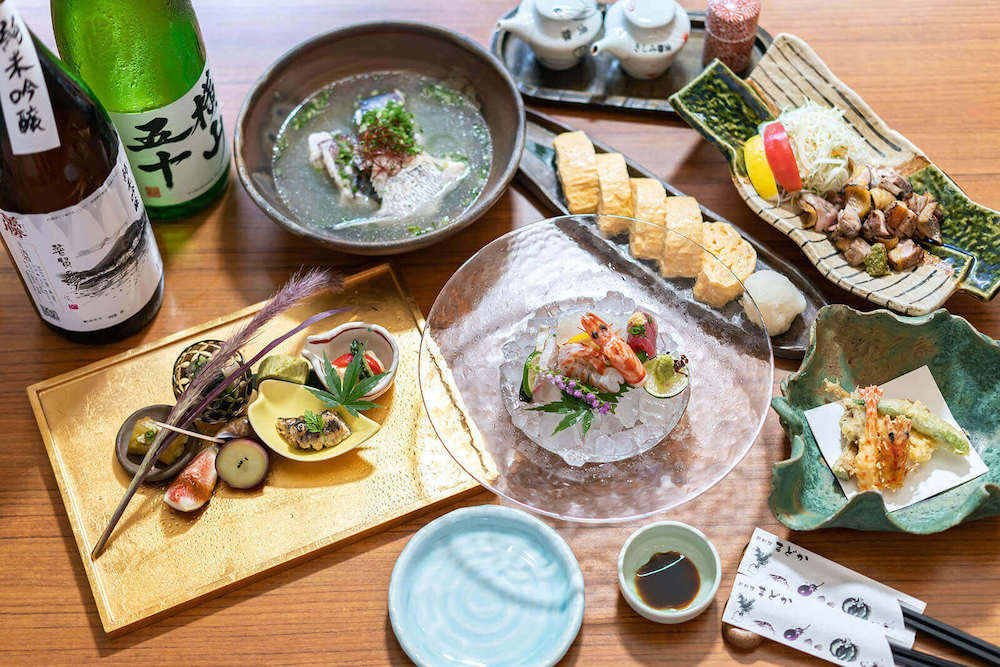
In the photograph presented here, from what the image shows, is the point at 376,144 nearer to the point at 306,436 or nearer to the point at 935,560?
the point at 306,436

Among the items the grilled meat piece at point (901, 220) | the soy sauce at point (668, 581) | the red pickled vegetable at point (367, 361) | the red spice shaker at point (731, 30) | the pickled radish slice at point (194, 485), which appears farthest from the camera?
the red spice shaker at point (731, 30)

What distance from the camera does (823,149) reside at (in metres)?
1.77

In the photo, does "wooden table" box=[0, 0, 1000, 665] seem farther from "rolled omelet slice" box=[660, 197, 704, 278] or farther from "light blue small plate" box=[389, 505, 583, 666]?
"rolled omelet slice" box=[660, 197, 704, 278]

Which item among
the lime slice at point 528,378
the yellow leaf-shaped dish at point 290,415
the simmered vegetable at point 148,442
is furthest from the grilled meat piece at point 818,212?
the simmered vegetable at point 148,442

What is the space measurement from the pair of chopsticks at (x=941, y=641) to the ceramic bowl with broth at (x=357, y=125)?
978 millimetres

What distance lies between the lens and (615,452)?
4.76ft

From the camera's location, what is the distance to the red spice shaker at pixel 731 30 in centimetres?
196

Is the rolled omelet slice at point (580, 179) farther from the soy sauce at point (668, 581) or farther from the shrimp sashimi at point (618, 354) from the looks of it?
the soy sauce at point (668, 581)

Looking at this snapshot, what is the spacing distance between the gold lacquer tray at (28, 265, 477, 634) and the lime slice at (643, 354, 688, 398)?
1.12ft

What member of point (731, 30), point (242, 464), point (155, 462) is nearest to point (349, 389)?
point (242, 464)

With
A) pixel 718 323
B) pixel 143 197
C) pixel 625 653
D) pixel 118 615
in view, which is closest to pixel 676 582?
pixel 625 653

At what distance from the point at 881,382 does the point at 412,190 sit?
3.09 ft

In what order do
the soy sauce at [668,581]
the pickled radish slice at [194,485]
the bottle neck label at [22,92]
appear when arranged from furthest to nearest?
the pickled radish slice at [194,485] < the soy sauce at [668,581] < the bottle neck label at [22,92]

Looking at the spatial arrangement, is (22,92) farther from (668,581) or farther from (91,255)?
(668,581)
